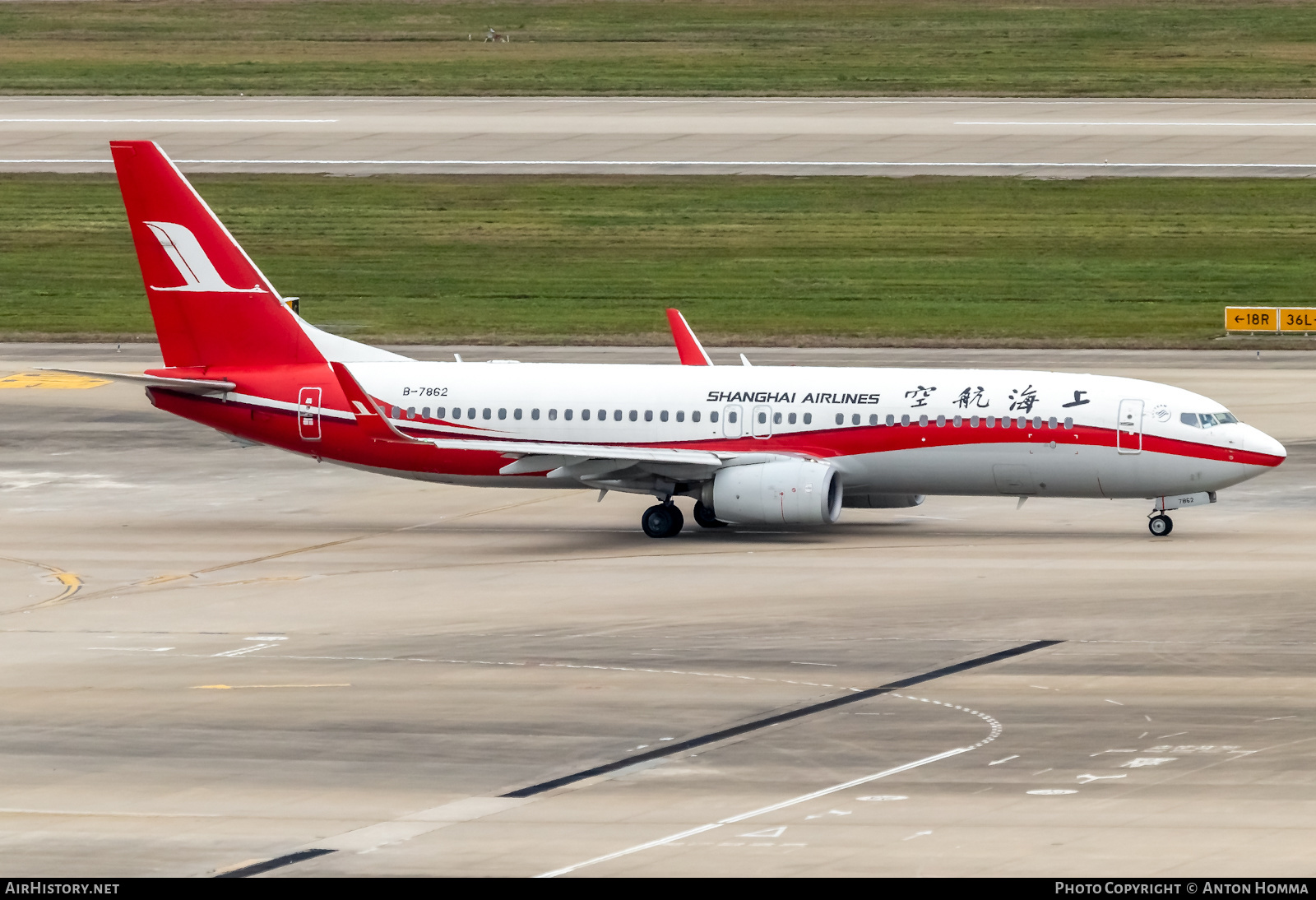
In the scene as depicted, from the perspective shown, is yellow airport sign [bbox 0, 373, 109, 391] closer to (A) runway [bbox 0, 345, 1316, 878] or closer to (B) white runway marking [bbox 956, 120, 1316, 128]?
(A) runway [bbox 0, 345, 1316, 878]

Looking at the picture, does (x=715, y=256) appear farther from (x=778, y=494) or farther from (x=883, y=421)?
(x=778, y=494)

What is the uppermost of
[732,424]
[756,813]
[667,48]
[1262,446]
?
[667,48]

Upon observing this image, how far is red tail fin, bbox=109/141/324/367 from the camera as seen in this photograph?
50812mm

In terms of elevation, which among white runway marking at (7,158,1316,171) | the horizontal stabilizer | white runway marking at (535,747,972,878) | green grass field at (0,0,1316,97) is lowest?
white runway marking at (535,747,972,878)

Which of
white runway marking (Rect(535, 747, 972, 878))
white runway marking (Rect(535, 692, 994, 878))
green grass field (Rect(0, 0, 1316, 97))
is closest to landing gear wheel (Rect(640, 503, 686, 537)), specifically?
white runway marking (Rect(535, 692, 994, 878))

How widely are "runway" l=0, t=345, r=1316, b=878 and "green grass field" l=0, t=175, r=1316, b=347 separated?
89.1ft

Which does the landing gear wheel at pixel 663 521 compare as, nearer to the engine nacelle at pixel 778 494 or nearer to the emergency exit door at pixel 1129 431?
the engine nacelle at pixel 778 494

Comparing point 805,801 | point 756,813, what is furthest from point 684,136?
point 756,813

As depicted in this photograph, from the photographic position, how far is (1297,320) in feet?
260

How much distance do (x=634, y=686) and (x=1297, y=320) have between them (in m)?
52.0

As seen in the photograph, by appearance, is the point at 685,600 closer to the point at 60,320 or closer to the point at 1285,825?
the point at 1285,825

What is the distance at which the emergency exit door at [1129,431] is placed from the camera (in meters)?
46.6

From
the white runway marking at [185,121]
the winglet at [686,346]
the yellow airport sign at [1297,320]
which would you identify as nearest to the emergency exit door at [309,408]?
the winglet at [686,346]

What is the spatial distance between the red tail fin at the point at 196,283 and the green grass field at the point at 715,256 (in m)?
29.1
